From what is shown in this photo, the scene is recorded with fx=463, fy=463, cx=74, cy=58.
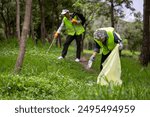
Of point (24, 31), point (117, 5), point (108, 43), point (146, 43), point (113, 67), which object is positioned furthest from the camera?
point (117, 5)

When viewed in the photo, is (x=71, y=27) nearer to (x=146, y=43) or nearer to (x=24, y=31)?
(x=146, y=43)

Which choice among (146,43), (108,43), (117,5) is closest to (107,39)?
(108,43)

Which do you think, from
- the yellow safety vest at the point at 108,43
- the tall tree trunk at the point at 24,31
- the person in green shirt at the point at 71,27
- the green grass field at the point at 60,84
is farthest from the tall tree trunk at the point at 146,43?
the tall tree trunk at the point at 24,31

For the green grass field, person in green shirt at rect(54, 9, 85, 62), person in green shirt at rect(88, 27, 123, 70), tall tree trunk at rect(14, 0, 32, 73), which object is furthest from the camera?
person in green shirt at rect(54, 9, 85, 62)

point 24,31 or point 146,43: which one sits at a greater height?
point 24,31

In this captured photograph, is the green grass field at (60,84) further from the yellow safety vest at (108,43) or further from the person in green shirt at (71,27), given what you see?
the person in green shirt at (71,27)

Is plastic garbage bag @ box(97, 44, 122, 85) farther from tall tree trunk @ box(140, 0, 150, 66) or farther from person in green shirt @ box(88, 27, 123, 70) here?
tall tree trunk @ box(140, 0, 150, 66)

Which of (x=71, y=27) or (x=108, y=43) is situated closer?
(x=108, y=43)

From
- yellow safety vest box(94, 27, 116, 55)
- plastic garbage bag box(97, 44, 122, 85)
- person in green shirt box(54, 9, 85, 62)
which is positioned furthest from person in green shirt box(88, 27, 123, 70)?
person in green shirt box(54, 9, 85, 62)

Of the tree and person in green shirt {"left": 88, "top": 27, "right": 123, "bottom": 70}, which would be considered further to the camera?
the tree

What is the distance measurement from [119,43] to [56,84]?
2.70 metres

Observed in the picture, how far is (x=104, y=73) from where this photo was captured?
47.9 feet

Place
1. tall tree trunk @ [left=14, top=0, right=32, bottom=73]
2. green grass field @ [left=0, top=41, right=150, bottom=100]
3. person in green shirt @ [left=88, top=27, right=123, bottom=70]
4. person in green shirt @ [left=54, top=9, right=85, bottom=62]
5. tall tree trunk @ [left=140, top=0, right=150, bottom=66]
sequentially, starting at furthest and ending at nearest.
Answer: tall tree trunk @ [left=140, top=0, right=150, bottom=66], person in green shirt @ [left=54, top=9, right=85, bottom=62], tall tree trunk @ [left=14, top=0, right=32, bottom=73], person in green shirt @ [left=88, top=27, right=123, bottom=70], green grass field @ [left=0, top=41, right=150, bottom=100]

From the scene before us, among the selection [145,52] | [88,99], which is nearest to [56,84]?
[88,99]
